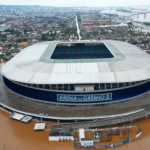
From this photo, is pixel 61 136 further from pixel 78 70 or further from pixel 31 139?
pixel 78 70

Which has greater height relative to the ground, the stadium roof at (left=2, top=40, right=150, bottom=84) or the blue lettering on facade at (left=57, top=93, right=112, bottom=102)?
the stadium roof at (left=2, top=40, right=150, bottom=84)

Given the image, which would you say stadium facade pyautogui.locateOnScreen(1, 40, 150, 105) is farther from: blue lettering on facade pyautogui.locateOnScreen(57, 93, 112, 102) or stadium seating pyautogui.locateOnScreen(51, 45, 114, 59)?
stadium seating pyautogui.locateOnScreen(51, 45, 114, 59)

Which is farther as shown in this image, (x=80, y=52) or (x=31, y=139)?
(x=80, y=52)

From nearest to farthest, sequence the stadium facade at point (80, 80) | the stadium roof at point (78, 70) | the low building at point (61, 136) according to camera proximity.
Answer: the low building at point (61, 136) → the stadium roof at point (78, 70) → the stadium facade at point (80, 80)

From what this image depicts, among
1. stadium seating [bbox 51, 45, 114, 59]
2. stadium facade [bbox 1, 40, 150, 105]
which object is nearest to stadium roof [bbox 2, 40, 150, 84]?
stadium facade [bbox 1, 40, 150, 105]

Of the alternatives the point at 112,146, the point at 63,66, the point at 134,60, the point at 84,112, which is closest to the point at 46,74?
the point at 63,66

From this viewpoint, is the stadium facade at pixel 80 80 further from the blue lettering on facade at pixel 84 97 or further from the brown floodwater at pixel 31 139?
the brown floodwater at pixel 31 139

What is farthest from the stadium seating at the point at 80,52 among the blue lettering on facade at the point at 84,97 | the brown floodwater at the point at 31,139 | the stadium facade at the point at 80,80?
the brown floodwater at the point at 31,139

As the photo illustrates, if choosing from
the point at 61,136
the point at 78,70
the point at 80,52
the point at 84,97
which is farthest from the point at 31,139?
the point at 80,52

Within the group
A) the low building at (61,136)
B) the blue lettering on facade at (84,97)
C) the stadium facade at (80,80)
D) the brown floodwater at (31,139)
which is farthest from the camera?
the blue lettering on facade at (84,97)
